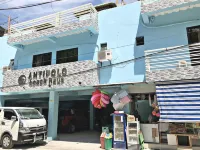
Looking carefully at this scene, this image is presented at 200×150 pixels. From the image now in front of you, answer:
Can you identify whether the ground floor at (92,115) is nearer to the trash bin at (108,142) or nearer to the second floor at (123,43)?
the trash bin at (108,142)

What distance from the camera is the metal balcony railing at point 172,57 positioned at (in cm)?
988

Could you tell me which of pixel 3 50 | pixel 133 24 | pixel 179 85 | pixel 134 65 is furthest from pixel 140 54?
pixel 3 50

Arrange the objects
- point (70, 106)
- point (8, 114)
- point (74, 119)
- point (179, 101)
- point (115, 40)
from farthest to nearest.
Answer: point (70, 106), point (74, 119), point (115, 40), point (8, 114), point (179, 101)

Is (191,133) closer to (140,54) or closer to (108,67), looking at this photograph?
(140,54)

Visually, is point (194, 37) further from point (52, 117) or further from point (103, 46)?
point (52, 117)

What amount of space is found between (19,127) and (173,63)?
29.1 feet

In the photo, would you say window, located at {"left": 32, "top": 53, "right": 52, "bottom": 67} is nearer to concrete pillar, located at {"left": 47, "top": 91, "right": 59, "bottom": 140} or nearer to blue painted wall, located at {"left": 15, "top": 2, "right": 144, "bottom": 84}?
blue painted wall, located at {"left": 15, "top": 2, "right": 144, "bottom": 84}

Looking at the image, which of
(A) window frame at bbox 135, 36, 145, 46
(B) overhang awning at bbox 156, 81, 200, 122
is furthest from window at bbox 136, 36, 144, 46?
(B) overhang awning at bbox 156, 81, 200, 122

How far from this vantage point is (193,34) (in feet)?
34.7

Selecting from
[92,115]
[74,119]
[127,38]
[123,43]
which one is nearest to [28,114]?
[74,119]

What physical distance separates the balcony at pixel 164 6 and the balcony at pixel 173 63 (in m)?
2.05

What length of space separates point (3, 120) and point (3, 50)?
326 inches

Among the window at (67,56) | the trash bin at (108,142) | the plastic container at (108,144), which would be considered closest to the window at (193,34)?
the trash bin at (108,142)

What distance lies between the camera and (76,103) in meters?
20.0
